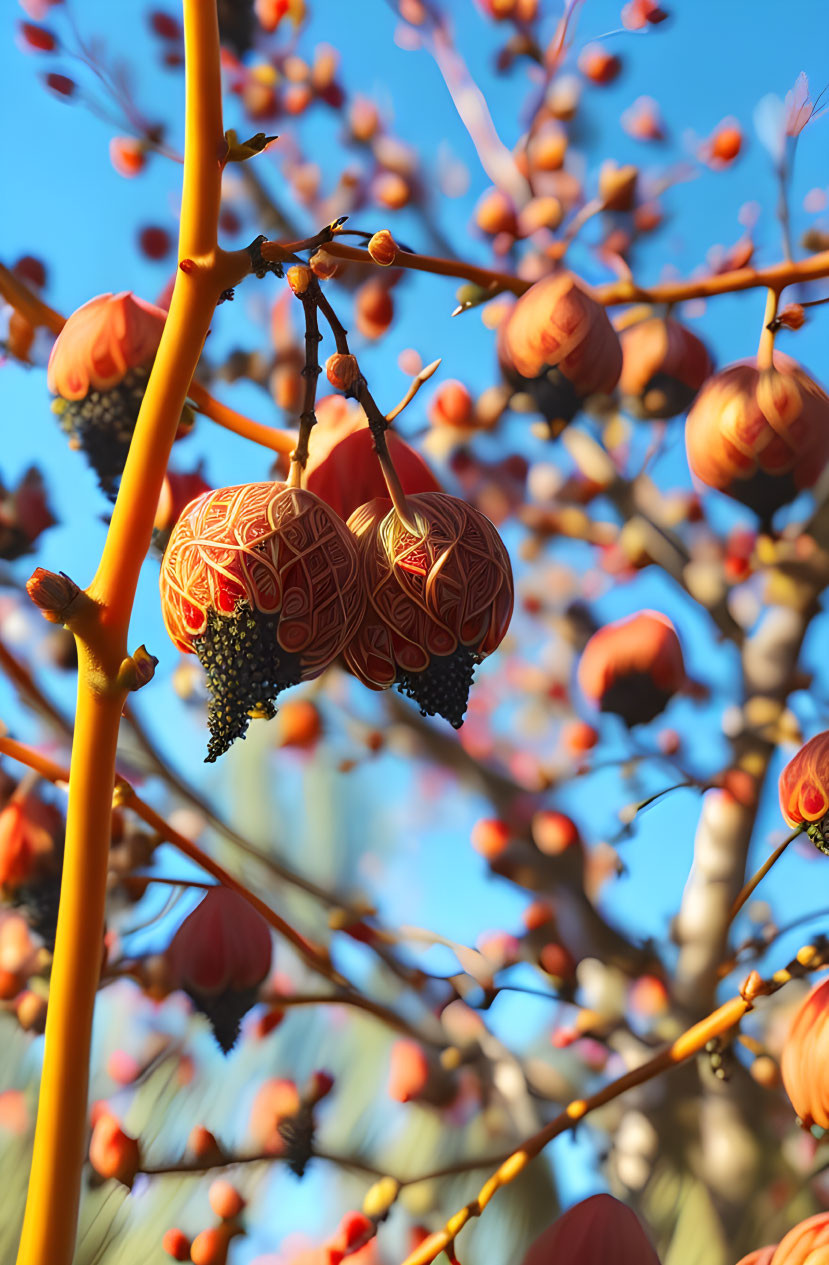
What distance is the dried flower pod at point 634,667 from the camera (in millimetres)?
568

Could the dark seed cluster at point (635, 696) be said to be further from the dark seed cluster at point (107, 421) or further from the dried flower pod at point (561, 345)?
the dark seed cluster at point (107, 421)

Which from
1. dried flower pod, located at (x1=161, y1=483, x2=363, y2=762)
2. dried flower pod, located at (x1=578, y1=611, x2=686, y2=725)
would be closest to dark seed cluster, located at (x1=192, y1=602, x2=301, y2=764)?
dried flower pod, located at (x1=161, y1=483, x2=363, y2=762)

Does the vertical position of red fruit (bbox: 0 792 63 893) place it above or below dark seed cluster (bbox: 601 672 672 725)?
below

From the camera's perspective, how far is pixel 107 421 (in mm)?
453

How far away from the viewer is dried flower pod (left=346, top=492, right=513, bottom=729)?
0.31 meters

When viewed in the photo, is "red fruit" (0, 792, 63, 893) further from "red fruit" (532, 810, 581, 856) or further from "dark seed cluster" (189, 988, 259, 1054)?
"red fruit" (532, 810, 581, 856)

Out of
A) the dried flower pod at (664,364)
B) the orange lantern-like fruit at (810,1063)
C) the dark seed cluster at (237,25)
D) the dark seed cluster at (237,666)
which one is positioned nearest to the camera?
the dark seed cluster at (237,666)

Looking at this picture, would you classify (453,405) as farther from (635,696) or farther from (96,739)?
(96,739)

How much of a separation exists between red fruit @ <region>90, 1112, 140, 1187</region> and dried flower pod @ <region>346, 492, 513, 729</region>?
1.17 feet

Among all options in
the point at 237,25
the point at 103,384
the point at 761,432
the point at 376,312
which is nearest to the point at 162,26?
the point at 237,25

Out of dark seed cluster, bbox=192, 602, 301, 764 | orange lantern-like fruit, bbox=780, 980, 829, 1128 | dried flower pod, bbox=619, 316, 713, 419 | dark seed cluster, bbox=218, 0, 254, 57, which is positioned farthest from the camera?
dark seed cluster, bbox=218, 0, 254, 57

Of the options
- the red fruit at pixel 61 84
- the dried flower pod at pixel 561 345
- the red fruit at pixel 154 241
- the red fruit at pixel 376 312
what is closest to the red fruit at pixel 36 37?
the red fruit at pixel 61 84

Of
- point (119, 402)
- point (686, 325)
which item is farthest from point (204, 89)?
point (686, 325)

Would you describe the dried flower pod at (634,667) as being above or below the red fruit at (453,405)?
below
